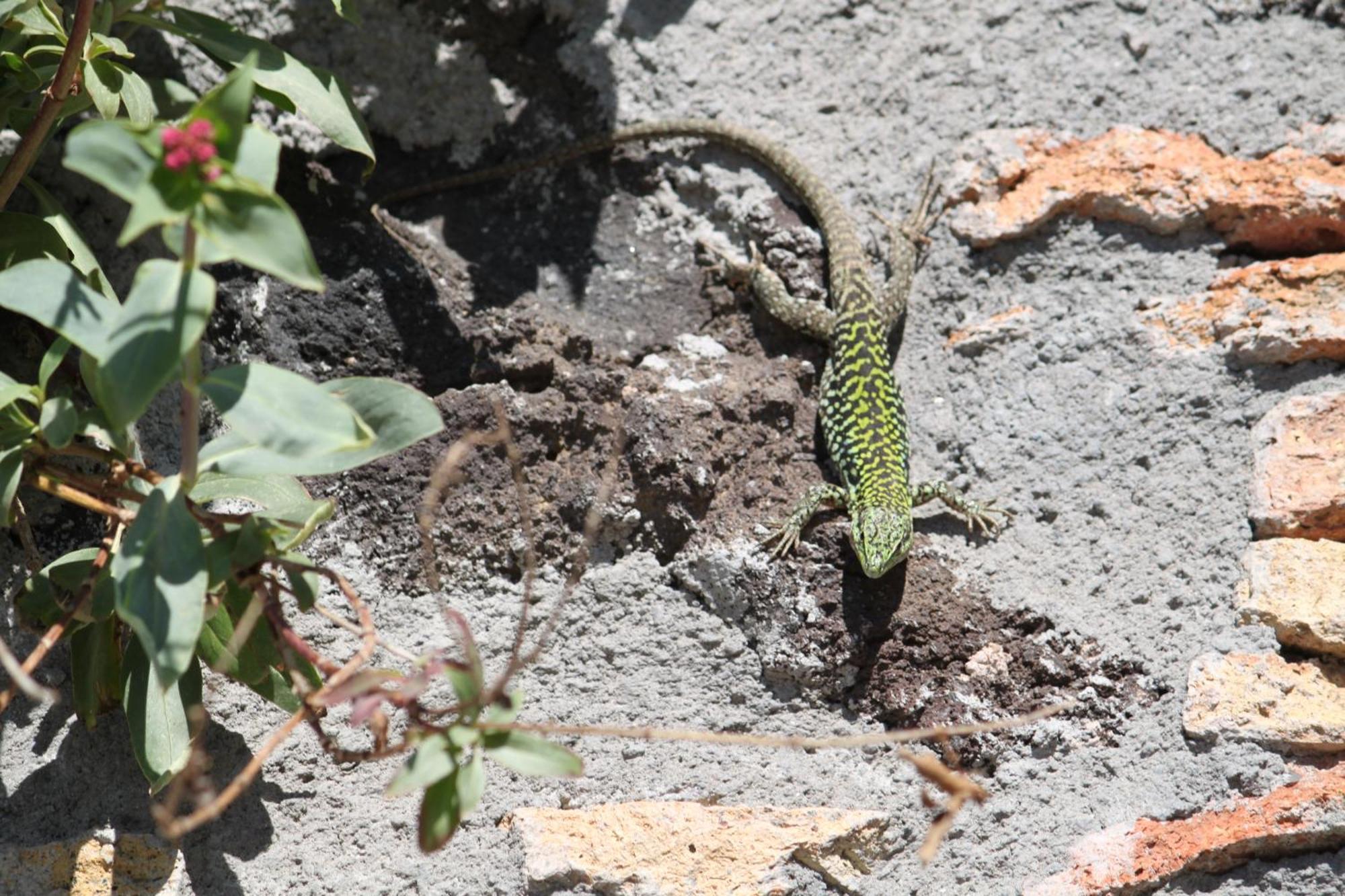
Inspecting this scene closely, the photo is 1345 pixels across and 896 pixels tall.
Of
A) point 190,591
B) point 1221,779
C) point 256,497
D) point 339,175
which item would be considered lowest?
point 1221,779

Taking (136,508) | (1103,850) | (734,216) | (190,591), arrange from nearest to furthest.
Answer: (190,591) → (136,508) → (1103,850) → (734,216)

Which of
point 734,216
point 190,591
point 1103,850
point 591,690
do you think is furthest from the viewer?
point 734,216

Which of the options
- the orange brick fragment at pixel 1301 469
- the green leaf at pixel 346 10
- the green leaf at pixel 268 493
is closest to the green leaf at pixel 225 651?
the green leaf at pixel 268 493

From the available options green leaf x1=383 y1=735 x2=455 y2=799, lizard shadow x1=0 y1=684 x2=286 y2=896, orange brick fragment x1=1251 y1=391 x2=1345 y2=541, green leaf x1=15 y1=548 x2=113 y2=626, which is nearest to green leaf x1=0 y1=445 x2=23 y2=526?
green leaf x1=15 y1=548 x2=113 y2=626

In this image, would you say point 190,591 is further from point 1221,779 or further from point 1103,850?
point 1221,779

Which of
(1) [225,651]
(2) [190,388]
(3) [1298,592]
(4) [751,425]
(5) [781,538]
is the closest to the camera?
(2) [190,388]

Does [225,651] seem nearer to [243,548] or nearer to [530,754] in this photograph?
[243,548]

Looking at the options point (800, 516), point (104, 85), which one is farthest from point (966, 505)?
point (104, 85)

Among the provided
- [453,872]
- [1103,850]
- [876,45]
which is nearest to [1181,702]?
[1103,850]
